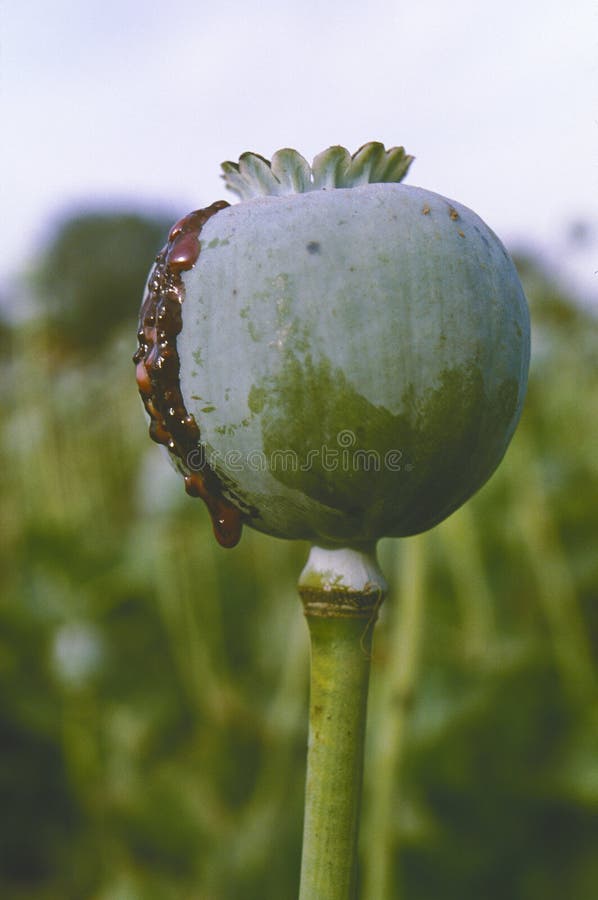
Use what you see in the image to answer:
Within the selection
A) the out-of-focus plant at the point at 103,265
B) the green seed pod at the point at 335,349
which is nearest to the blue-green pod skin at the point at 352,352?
the green seed pod at the point at 335,349

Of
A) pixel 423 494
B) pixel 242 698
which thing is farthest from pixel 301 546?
pixel 423 494

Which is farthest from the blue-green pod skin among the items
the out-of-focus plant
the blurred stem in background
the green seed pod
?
the out-of-focus plant

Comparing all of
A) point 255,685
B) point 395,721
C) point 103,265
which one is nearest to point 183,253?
point 395,721

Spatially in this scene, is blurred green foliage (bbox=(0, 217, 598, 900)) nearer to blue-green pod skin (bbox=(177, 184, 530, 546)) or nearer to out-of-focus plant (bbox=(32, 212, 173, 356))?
blue-green pod skin (bbox=(177, 184, 530, 546))

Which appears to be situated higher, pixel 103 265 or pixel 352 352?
pixel 103 265

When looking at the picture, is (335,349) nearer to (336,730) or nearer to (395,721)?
(336,730)

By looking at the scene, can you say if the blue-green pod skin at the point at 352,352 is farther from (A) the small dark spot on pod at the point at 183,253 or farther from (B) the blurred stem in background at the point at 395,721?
(B) the blurred stem in background at the point at 395,721
